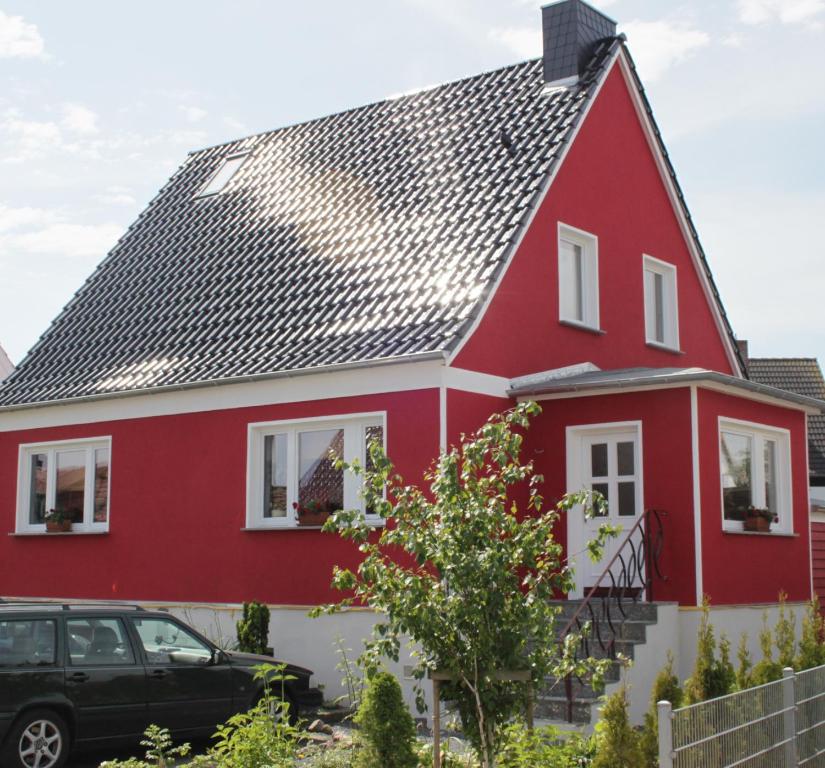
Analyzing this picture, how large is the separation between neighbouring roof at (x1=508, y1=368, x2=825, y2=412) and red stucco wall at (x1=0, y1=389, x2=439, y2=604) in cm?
165

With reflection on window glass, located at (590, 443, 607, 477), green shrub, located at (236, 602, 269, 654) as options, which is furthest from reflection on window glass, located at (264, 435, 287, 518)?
reflection on window glass, located at (590, 443, 607, 477)

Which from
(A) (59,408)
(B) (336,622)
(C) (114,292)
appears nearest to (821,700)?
(B) (336,622)

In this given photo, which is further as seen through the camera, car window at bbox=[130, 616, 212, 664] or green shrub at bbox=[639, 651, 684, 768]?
car window at bbox=[130, 616, 212, 664]

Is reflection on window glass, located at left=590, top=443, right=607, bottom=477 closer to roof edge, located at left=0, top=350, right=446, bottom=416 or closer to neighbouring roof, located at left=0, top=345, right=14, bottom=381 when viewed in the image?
roof edge, located at left=0, top=350, right=446, bottom=416

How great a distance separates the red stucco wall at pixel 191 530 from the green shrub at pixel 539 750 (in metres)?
5.96

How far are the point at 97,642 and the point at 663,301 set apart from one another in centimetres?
1179

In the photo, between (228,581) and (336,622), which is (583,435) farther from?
(228,581)

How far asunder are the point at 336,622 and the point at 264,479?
2344 mm

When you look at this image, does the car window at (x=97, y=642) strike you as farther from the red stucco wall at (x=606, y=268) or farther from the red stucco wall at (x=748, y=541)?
the red stucco wall at (x=748, y=541)

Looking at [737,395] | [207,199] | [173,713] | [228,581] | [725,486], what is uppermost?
[207,199]

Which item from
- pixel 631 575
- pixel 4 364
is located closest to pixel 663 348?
pixel 631 575

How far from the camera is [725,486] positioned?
49.8 ft

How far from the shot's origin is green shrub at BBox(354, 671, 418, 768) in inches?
329

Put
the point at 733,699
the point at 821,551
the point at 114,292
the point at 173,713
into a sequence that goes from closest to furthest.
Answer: the point at 733,699 → the point at 173,713 → the point at 821,551 → the point at 114,292
